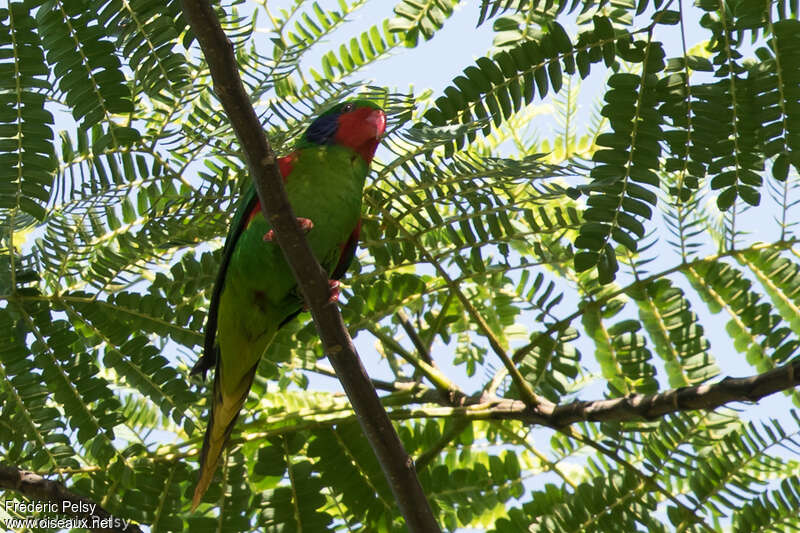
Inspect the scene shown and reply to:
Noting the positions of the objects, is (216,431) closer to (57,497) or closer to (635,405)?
(57,497)

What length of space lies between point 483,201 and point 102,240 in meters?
1.52

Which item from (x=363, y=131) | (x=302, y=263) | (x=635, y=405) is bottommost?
(x=635, y=405)

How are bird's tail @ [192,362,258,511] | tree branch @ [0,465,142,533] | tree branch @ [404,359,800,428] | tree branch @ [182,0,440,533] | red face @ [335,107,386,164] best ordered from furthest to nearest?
red face @ [335,107,386,164] → bird's tail @ [192,362,258,511] → tree branch @ [0,465,142,533] → tree branch @ [404,359,800,428] → tree branch @ [182,0,440,533]

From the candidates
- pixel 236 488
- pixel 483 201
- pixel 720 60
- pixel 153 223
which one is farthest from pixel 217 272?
pixel 720 60

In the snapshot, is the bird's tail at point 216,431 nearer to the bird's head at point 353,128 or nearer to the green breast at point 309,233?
the green breast at point 309,233

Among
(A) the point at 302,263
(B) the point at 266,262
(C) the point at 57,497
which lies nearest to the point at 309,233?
(B) the point at 266,262

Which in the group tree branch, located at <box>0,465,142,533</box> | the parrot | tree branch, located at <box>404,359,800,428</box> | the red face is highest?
the red face

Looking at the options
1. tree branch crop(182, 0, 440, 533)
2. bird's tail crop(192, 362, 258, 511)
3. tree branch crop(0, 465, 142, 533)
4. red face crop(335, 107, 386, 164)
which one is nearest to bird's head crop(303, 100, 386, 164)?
red face crop(335, 107, 386, 164)

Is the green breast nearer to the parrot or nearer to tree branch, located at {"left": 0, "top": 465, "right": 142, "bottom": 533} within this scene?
the parrot

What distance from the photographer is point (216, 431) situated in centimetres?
318

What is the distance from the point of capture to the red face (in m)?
3.44

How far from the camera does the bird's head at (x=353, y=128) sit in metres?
3.45

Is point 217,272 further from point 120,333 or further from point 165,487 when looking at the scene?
point 165,487

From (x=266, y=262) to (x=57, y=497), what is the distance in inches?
41.7
